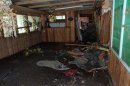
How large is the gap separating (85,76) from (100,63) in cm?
121

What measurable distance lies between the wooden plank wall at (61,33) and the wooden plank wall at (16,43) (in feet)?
3.46

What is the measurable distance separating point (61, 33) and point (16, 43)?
383 cm

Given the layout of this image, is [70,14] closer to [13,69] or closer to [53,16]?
[53,16]

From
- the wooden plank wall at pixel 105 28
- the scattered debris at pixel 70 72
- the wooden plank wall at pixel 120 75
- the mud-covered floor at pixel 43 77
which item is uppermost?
the wooden plank wall at pixel 105 28

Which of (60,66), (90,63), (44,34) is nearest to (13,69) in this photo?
(60,66)

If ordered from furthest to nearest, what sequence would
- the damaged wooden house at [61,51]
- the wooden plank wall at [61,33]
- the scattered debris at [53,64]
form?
1. the wooden plank wall at [61,33]
2. the scattered debris at [53,64]
3. the damaged wooden house at [61,51]

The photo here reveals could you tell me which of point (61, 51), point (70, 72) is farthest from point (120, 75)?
point (61, 51)

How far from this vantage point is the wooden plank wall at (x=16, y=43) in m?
5.75

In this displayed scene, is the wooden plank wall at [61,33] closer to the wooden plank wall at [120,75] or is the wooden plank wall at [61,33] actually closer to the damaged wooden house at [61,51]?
the damaged wooden house at [61,51]

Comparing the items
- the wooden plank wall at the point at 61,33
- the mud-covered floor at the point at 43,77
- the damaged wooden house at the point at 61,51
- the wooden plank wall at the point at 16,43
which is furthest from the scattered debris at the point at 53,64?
the wooden plank wall at the point at 61,33

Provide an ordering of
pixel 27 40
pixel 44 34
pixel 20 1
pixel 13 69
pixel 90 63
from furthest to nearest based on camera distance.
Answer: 1. pixel 44 34
2. pixel 27 40
3. pixel 20 1
4. pixel 90 63
5. pixel 13 69

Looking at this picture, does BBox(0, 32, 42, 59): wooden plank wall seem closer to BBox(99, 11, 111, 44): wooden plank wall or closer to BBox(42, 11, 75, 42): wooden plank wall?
BBox(42, 11, 75, 42): wooden plank wall

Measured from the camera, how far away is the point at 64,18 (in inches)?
373

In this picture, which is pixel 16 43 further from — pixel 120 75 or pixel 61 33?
pixel 120 75
